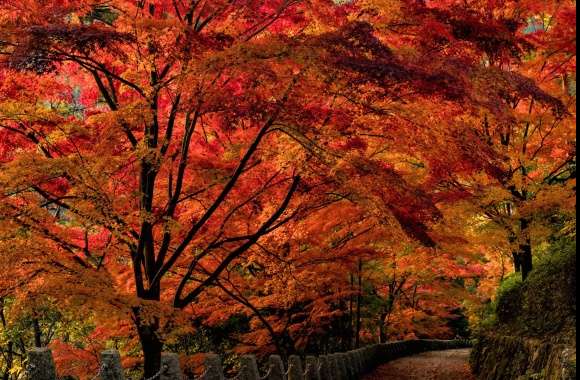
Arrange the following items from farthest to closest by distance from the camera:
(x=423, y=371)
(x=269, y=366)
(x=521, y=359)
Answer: (x=423, y=371), (x=521, y=359), (x=269, y=366)

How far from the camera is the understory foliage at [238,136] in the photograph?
762cm

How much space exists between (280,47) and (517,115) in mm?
7801

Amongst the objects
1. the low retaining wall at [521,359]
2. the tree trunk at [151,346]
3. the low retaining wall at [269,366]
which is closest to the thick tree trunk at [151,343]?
the tree trunk at [151,346]

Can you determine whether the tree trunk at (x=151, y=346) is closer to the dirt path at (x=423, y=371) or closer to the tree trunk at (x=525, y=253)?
the dirt path at (x=423, y=371)

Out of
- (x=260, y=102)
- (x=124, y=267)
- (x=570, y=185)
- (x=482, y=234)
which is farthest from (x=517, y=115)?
(x=124, y=267)

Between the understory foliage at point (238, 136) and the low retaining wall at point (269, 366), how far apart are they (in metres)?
1.72

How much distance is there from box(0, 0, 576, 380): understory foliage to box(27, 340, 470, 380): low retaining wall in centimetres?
172

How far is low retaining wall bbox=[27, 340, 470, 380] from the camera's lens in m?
4.13

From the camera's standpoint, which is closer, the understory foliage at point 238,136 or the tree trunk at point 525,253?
the understory foliage at point 238,136

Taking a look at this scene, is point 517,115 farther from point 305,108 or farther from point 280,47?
point 280,47

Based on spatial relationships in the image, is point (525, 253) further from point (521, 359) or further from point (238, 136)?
point (238, 136)

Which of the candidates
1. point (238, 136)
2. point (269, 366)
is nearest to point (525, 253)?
point (238, 136)

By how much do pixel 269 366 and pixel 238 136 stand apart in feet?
14.2

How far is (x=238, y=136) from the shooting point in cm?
1095
